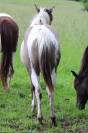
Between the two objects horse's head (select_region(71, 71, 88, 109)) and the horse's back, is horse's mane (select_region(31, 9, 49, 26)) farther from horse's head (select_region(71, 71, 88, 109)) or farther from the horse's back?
horse's head (select_region(71, 71, 88, 109))

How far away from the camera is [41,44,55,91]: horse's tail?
6.84 meters

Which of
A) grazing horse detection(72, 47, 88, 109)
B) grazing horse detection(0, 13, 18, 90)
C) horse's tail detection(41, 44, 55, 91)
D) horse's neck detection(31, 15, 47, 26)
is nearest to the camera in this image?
horse's tail detection(41, 44, 55, 91)

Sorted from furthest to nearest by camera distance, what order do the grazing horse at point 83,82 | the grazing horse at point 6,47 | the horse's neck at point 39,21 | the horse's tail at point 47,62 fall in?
the grazing horse at point 6,47
the horse's neck at point 39,21
the grazing horse at point 83,82
the horse's tail at point 47,62

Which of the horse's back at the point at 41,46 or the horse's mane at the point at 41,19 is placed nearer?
the horse's back at the point at 41,46

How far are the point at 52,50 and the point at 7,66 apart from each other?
1752 mm

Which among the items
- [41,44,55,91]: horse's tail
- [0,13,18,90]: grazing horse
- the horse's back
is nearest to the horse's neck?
[0,13,18,90]: grazing horse

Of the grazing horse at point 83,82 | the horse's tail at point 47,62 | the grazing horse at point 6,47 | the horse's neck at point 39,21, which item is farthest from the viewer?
the grazing horse at point 6,47

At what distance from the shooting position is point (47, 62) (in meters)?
6.90

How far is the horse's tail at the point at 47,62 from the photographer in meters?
6.84

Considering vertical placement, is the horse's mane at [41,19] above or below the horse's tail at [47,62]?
above

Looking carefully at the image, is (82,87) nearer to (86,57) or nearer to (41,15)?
(86,57)

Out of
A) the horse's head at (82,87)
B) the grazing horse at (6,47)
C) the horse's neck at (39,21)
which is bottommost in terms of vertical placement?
the horse's head at (82,87)

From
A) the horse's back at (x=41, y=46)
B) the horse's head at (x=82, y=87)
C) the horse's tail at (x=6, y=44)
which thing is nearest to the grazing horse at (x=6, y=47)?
the horse's tail at (x=6, y=44)

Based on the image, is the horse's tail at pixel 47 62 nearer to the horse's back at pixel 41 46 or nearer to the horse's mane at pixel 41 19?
the horse's back at pixel 41 46
